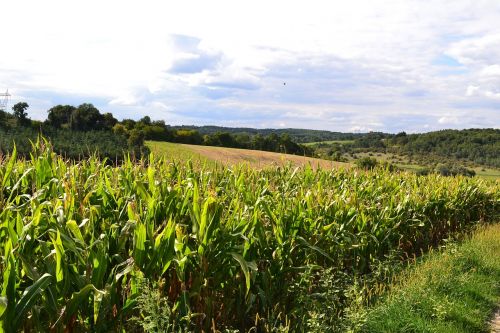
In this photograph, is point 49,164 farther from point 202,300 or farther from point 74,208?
point 202,300

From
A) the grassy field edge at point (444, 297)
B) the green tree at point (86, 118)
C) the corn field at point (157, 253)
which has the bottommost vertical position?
the grassy field edge at point (444, 297)

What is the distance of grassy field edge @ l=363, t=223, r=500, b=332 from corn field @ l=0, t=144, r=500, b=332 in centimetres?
54

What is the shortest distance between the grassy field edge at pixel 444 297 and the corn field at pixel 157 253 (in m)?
0.54

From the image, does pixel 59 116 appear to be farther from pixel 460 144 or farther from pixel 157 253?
pixel 460 144

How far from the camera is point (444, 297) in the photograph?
5410mm

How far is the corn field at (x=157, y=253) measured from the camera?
9.52 feet

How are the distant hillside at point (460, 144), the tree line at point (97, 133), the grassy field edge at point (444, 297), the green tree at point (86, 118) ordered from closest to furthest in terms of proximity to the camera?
the grassy field edge at point (444, 297) → the tree line at point (97, 133) → the green tree at point (86, 118) → the distant hillside at point (460, 144)

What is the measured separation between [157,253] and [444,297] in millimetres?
3837

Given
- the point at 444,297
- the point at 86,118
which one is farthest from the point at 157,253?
the point at 86,118

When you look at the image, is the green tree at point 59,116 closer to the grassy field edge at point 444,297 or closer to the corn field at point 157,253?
the corn field at point 157,253

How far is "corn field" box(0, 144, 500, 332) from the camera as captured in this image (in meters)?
2.90

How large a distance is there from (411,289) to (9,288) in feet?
14.5

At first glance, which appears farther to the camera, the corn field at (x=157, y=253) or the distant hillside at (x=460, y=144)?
the distant hillside at (x=460, y=144)

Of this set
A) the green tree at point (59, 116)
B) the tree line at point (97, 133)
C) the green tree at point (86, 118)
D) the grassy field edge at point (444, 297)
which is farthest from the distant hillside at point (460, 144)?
the grassy field edge at point (444, 297)
